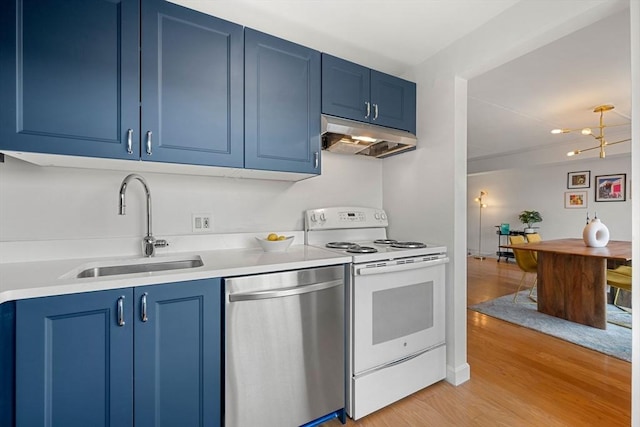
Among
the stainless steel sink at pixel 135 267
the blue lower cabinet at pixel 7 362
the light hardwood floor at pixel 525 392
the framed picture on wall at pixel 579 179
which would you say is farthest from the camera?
the framed picture on wall at pixel 579 179

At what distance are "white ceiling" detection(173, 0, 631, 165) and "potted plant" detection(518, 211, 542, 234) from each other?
303cm

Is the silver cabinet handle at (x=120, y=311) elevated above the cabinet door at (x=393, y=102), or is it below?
below

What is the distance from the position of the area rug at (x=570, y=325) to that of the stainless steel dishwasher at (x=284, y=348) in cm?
248

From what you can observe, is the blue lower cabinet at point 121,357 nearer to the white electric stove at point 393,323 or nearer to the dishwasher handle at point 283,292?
the dishwasher handle at point 283,292

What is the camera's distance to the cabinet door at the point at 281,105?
1.65 metres

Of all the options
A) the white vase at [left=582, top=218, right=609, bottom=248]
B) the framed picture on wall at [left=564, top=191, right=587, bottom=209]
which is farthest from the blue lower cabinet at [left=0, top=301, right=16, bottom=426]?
the framed picture on wall at [left=564, top=191, right=587, bottom=209]

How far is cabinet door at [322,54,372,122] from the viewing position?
74.7 inches

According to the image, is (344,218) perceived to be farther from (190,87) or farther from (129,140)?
(129,140)

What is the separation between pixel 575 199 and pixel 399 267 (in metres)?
6.31

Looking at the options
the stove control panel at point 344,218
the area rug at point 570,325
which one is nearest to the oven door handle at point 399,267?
the stove control panel at point 344,218

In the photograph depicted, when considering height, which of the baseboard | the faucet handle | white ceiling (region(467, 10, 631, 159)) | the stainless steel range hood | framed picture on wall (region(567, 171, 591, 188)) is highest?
white ceiling (region(467, 10, 631, 159))

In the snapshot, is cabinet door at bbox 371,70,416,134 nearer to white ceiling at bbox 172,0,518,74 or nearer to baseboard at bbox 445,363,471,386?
white ceiling at bbox 172,0,518,74

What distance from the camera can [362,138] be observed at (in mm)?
2111

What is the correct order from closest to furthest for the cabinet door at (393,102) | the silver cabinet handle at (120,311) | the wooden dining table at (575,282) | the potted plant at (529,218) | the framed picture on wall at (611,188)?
the silver cabinet handle at (120,311), the cabinet door at (393,102), the wooden dining table at (575,282), the framed picture on wall at (611,188), the potted plant at (529,218)
